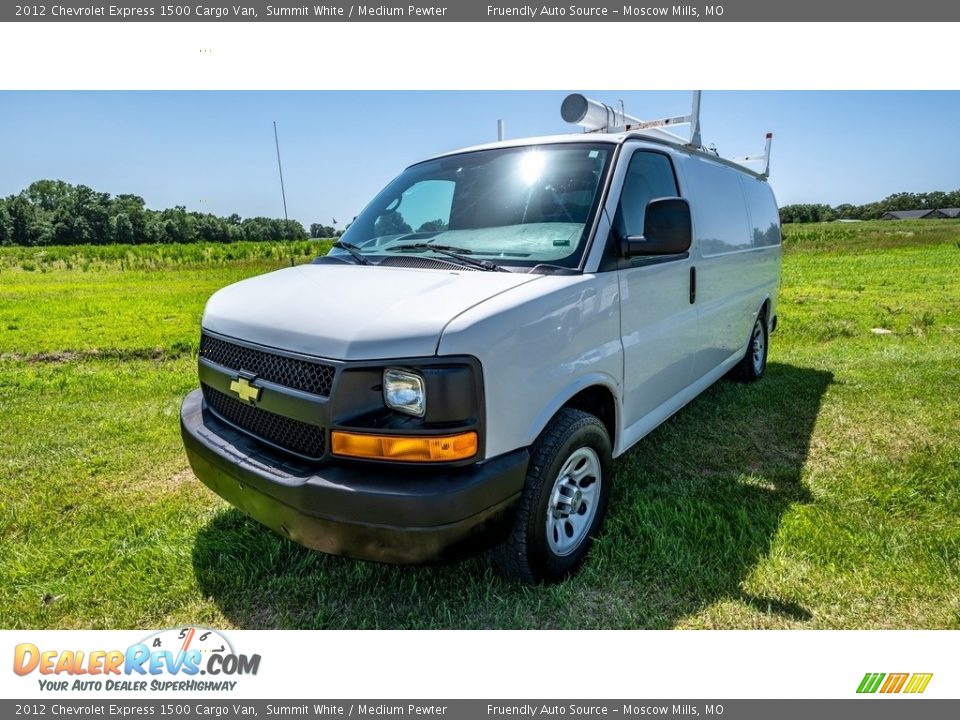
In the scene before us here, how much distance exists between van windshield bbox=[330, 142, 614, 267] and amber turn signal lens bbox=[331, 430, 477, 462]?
103 cm

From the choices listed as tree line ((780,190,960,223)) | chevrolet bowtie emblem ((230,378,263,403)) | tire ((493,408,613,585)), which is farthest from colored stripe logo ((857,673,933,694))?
tree line ((780,190,960,223))

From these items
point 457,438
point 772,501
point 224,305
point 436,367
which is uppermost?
point 224,305

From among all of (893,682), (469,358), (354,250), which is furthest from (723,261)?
(469,358)

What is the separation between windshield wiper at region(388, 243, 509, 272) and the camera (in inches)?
107

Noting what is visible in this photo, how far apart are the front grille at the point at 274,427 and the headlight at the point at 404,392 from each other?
34 cm

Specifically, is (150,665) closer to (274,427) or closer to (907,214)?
(274,427)

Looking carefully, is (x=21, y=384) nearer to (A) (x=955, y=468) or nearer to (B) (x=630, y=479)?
(B) (x=630, y=479)

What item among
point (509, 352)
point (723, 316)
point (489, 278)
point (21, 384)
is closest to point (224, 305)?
point (489, 278)

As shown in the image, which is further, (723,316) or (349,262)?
(723,316)

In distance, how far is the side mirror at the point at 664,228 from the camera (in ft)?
9.29

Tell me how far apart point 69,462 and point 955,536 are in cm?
581

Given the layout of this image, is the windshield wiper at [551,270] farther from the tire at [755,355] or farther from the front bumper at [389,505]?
the tire at [755,355]

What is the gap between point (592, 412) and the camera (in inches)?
120

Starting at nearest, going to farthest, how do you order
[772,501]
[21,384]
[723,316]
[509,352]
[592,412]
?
[509,352] < [592,412] < [772,501] < [723,316] < [21,384]
